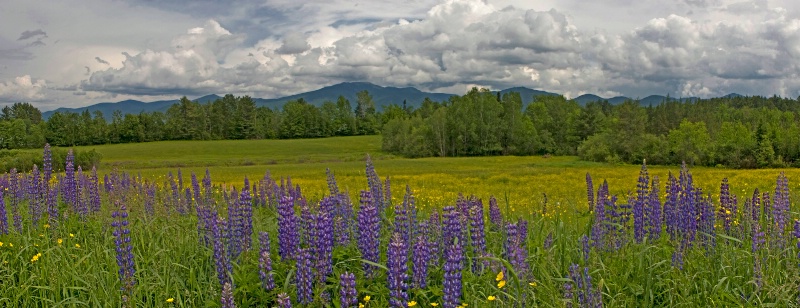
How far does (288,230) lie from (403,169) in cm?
4419

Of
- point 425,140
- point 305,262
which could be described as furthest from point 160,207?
point 425,140

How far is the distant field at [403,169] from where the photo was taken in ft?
89.1

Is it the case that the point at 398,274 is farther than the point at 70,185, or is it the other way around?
the point at 70,185

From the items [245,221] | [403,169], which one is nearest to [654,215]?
[245,221]

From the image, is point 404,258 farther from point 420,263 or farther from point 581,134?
point 581,134

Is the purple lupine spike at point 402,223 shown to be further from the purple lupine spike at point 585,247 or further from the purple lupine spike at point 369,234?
the purple lupine spike at point 585,247

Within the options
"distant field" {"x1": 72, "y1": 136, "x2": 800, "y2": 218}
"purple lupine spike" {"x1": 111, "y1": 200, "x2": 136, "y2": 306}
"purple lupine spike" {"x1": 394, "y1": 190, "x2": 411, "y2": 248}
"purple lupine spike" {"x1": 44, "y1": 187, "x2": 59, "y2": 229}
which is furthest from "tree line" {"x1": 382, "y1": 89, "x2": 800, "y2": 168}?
"purple lupine spike" {"x1": 111, "y1": 200, "x2": 136, "y2": 306}

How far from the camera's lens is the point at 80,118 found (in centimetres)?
11625

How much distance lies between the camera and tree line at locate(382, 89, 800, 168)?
64000mm

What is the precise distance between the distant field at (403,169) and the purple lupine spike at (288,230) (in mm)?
12634

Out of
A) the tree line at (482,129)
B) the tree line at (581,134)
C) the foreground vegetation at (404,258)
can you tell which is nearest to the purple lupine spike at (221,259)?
the foreground vegetation at (404,258)

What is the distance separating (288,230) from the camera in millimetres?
5117

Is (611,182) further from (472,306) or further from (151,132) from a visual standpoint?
(151,132)

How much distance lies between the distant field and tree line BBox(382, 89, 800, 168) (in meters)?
5.65
